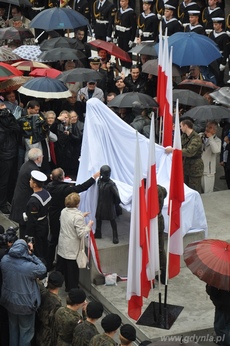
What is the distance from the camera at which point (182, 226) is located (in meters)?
12.7

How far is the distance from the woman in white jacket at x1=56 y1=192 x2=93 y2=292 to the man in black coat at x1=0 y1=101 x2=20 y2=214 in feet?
7.89

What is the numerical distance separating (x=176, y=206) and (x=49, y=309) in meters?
2.10

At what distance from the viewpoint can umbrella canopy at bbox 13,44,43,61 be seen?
18.3 meters

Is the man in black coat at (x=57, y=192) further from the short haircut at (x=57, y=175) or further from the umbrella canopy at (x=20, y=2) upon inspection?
the umbrella canopy at (x=20, y=2)

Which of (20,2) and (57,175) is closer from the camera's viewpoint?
(57,175)

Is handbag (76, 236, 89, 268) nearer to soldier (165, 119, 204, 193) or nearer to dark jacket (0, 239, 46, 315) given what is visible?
dark jacket (0, 239, 46, 315)

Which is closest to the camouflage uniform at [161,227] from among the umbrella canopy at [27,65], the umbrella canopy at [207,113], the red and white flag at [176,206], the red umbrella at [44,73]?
the red and white flag at [176,206]

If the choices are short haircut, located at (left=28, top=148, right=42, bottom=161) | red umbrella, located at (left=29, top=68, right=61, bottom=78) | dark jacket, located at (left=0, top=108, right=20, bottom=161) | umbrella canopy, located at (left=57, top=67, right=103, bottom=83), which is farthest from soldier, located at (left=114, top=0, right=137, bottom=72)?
short haircut, located at (left=28, top=148, right=42, bottom=161)

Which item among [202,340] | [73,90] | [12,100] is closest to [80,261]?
[202,340]

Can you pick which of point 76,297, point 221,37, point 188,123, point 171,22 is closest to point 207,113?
point 188,123

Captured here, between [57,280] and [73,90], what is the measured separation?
22.7 feet

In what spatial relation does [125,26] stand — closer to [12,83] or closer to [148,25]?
[148,25]

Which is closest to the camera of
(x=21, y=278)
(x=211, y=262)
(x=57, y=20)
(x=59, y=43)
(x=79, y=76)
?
(x=211, y=262)

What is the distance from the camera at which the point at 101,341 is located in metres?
9.73
